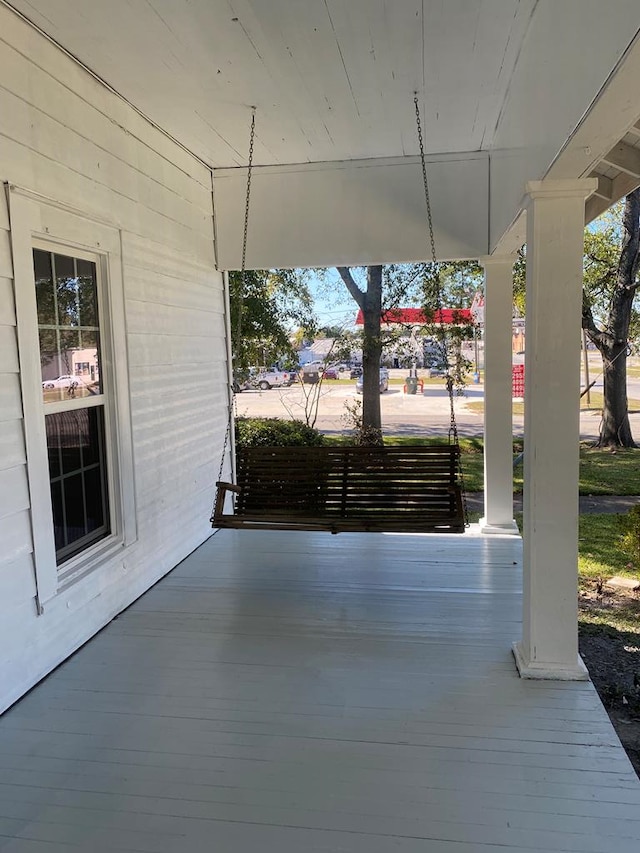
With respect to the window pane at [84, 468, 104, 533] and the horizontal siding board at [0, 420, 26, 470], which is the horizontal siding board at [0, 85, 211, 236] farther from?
the window pane at [84, 468, 104, 533]

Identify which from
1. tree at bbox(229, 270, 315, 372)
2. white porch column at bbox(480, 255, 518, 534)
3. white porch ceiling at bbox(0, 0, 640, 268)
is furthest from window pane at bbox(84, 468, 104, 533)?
tree at bbox(229, 270, 315, 372)

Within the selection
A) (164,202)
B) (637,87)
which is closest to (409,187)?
(164,202)

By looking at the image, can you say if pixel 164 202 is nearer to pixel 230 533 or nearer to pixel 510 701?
pixel 230 533

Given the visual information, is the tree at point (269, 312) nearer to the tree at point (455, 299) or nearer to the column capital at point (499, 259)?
the tree at point (455, 299)

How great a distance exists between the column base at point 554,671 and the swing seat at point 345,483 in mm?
1167

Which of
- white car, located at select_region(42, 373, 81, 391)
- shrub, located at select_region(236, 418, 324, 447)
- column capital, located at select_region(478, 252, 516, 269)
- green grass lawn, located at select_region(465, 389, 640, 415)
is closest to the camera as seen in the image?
white car, located at select_region(42, 373, 81, 391)

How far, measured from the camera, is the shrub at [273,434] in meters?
7.14

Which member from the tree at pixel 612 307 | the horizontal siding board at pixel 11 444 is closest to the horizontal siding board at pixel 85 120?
the horizontal siding board at pixel 11 444

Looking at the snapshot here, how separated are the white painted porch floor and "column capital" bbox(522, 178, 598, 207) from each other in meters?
2.00

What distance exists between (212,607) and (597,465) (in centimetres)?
686

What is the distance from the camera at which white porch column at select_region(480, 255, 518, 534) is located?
15.0 ft

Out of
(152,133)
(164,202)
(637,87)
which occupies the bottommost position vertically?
(637,87)

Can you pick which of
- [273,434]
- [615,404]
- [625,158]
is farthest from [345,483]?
[615,404]

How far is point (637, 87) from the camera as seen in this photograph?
1.57 metres
